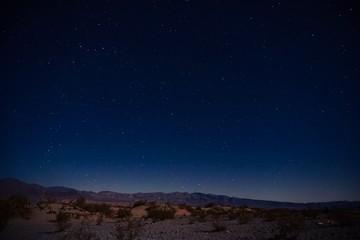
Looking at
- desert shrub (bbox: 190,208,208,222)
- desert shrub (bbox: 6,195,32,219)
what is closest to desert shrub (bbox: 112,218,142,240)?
desert shrub (bbox: 190,208,208,222)

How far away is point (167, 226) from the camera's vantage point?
70.9 feet

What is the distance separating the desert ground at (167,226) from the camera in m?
14.9

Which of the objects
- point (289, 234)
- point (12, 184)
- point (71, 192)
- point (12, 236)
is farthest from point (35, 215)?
point (71, 192)

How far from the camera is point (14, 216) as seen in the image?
24094mm

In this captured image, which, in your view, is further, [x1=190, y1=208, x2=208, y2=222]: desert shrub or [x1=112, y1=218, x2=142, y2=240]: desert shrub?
[x1=190, y1=208, x2=208, y2=222]: desert shrub

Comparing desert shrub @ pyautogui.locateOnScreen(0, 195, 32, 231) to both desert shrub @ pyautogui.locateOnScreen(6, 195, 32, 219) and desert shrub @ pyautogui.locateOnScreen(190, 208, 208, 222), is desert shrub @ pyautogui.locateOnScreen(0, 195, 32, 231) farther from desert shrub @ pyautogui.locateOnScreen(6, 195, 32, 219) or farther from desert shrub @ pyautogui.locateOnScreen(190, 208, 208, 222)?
desert shrub @ pyautogui.locateOnScreen(190, 208, 208, 222)

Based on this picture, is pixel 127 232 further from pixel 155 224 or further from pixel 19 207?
pixel 19 207

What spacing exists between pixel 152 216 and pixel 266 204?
576ft

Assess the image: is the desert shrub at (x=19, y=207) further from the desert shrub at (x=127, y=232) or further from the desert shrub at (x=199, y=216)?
the desert shrub at (x=199, y=216)

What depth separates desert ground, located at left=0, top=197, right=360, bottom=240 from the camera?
48.8 ft

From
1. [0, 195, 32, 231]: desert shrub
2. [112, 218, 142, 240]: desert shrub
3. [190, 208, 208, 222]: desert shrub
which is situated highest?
[0, 195, 32, 231]: desert shrub

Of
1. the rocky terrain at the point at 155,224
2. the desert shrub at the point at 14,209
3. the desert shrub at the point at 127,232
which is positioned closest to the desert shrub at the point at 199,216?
the rocky terrain at the point at 155,224

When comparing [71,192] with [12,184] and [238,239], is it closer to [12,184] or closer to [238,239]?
[12,184]

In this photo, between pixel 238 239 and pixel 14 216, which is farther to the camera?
pixel 14 216
